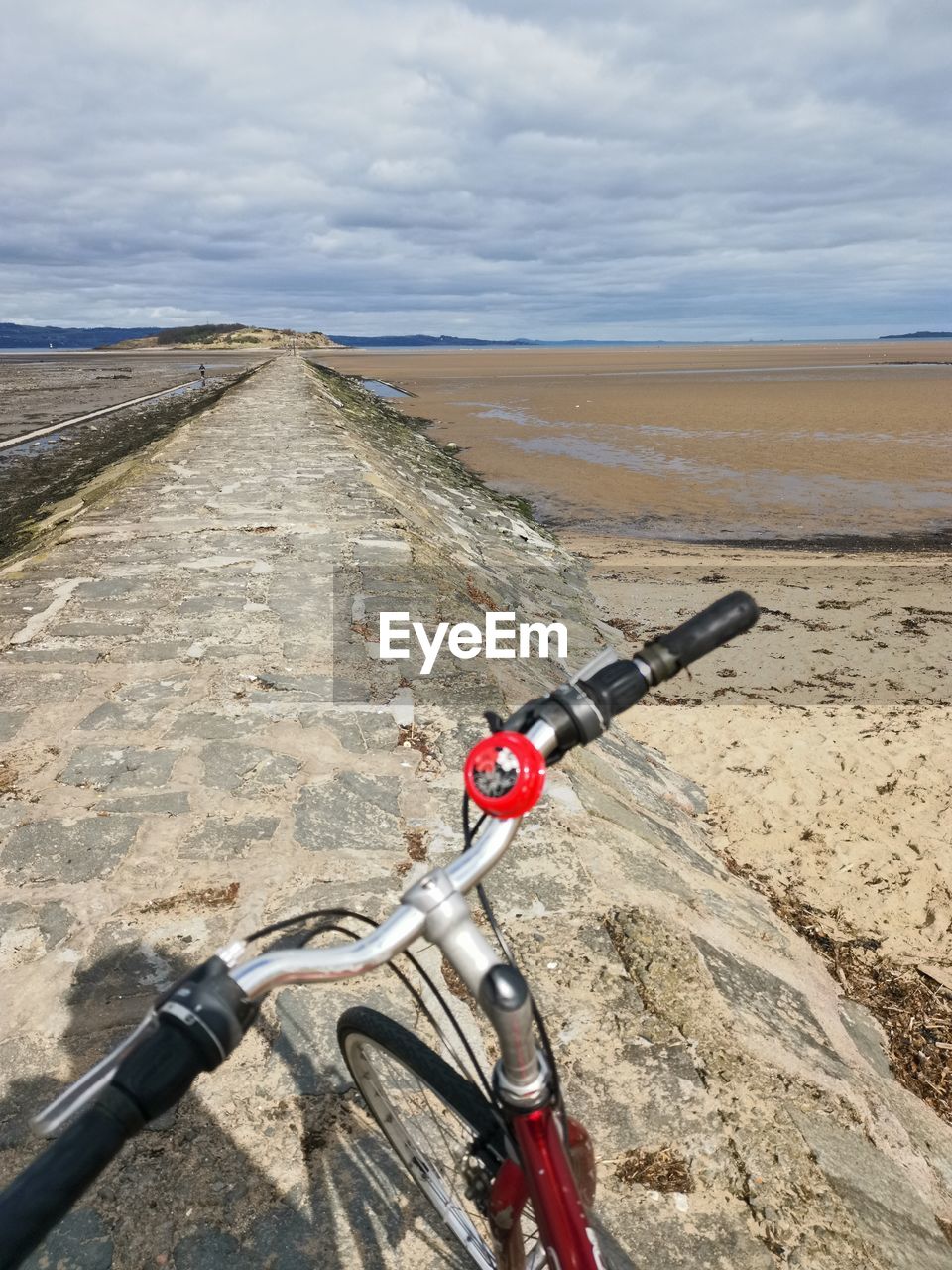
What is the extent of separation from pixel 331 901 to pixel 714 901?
5.78 ft

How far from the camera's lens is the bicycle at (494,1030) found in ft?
3.38

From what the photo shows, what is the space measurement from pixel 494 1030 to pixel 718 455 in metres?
21.9

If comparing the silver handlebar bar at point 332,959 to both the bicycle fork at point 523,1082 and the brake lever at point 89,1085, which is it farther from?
the brake lever at point 89,1085

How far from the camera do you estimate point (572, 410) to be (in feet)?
110

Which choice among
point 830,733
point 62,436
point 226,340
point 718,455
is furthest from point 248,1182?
point 226,340

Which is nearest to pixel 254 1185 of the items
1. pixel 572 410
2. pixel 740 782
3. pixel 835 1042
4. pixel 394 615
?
pixel 835 1042

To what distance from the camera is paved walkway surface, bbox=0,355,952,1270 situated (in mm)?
2086

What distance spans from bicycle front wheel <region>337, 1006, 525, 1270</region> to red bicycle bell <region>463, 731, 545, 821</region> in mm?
713

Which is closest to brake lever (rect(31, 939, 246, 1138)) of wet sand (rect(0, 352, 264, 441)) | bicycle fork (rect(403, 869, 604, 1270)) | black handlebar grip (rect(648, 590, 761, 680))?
bicycle fork (rect(403, 869, 604, 1270))

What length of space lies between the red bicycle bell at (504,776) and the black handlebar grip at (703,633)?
35 centimetres

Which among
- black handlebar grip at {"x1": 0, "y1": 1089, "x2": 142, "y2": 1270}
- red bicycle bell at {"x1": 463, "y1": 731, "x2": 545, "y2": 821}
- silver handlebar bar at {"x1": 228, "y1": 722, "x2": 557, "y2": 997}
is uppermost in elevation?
red bicycle bell at {"x1": 463, "y1": 731, "x2": 545, "y2": 821}

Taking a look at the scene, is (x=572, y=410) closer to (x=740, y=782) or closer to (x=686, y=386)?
(x=686, y=386)

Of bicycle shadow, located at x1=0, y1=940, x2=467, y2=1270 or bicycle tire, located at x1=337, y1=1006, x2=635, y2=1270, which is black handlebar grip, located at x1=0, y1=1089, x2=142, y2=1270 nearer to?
bicycle tire, located at x1=337, y1=1006, x2=635, y2=1270

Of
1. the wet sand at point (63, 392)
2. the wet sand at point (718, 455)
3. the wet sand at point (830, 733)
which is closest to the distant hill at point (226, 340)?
the wet sand at point (63, 392)
